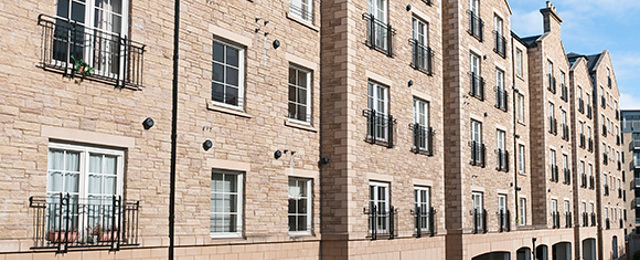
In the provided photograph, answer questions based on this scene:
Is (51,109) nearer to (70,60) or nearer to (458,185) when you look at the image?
→ (70,60)

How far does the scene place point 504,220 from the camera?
27438 mm

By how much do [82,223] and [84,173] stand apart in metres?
0.78

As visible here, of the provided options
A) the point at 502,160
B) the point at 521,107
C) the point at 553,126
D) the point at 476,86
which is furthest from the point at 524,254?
the point at 476,86

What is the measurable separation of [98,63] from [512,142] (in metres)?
21.4

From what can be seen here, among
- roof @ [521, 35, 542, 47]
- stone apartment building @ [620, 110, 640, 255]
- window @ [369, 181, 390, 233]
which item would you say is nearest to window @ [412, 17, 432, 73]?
window @ [369, 181, 390, 233]

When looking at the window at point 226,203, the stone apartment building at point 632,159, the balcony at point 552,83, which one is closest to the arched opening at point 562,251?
the balcony at point 552,83

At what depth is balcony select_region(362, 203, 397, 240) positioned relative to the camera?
17.8m

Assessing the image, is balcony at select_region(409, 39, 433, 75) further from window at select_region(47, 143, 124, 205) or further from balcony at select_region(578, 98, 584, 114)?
balcony at select_region(578, 98, 584, 114)

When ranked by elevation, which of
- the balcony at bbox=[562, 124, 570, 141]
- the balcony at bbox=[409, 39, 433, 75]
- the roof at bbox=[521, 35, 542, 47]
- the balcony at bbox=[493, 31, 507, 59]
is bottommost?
the balcony at bbox=[562, 124, 570, 141]

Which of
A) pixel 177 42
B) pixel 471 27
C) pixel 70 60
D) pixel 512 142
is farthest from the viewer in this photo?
pixel 512 142

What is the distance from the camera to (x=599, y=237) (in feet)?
151

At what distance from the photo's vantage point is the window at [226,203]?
13.9 m

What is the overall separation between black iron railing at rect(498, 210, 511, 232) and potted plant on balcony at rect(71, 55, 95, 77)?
63.0 feet

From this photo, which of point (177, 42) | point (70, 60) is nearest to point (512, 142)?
point (177, 42)
